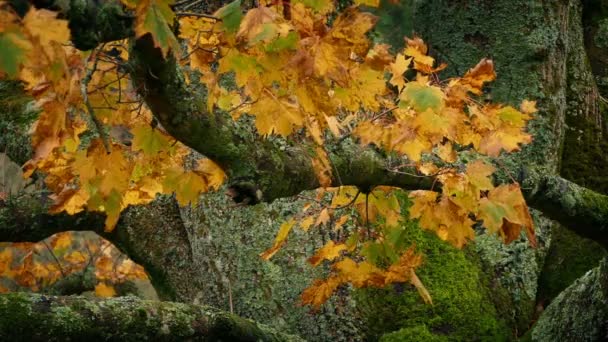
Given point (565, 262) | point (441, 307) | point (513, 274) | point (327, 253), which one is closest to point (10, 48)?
point (327, 253)

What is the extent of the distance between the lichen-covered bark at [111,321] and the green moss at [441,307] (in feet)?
2.46

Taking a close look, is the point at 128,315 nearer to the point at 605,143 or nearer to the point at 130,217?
the point at 130,217

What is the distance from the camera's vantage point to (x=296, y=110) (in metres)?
2.14

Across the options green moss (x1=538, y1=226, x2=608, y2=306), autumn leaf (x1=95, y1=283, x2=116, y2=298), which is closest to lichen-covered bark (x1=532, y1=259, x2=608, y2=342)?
green moss (x1=538, y1=226, x2=608, y2=306)

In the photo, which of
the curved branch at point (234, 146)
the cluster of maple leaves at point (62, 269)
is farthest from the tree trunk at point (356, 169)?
the cluster of maple leaves at point (62, 269)

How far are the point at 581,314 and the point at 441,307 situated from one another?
2.22 feet

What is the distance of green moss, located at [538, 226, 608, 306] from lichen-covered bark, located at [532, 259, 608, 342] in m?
0.79

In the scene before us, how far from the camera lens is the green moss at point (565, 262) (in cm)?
386

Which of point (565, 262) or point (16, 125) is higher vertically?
point (16, 125)

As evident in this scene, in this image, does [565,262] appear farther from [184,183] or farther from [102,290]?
[102,290]

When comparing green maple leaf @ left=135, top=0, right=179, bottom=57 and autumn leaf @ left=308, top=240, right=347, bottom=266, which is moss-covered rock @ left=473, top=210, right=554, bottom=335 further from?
green maple leaf @ left=135, top=0, right=179, bottom=57

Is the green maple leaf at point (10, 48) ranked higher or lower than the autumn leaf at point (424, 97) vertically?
higher

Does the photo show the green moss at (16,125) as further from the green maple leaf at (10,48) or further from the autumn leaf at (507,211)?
the green maple leaf at (10,48)

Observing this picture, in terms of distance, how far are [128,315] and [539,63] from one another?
259 centimetres
